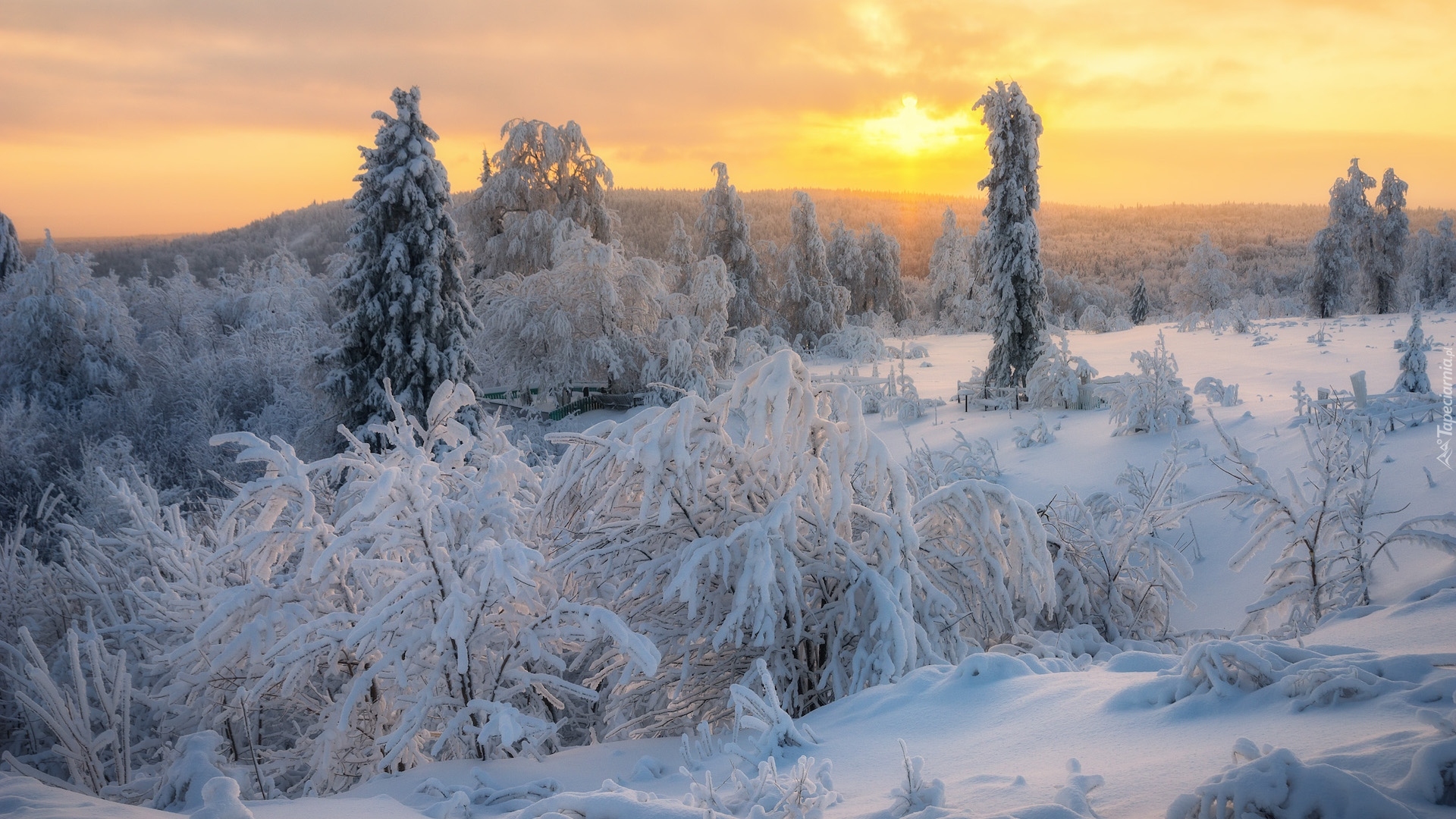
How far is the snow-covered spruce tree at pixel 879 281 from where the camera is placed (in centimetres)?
4862

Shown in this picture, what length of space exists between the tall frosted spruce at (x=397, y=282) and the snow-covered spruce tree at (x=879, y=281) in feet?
113

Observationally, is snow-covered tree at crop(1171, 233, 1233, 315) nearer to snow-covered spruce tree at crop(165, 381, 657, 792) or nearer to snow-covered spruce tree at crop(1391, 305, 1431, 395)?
snow-covered spruce tree at crop(1391, 305, 1431, 395)

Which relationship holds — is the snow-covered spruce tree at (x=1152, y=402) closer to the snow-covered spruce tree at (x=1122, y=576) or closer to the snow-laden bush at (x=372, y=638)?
the snow-covered spruce tree at (x=1122, y=576)

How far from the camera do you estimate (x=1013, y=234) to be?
65.2 feet

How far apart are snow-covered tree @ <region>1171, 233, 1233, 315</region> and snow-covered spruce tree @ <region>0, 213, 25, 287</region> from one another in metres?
54.6

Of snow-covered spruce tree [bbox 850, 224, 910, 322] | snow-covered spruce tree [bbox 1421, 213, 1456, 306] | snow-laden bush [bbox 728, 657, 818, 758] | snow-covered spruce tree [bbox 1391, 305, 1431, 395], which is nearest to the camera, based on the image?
snow-laden bush [bbox 728, 657, 818, 758]

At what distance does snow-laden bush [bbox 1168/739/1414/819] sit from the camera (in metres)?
1.72

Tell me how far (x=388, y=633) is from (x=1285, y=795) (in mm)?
3671

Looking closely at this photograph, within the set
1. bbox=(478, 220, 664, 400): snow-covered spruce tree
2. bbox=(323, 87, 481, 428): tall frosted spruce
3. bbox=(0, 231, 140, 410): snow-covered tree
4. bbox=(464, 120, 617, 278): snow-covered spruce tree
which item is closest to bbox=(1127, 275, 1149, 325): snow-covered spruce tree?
bbox=(464, 120, 617, 278): snow-covered spruce tree

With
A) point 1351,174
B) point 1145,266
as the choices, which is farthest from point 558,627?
point 1145,266

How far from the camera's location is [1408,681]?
8.10ft

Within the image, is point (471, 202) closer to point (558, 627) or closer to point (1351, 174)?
point (558, 627)

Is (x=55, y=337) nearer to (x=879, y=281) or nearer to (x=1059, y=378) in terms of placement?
(x=1059, y=378)

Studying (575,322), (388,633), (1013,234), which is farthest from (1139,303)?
(388,633)
